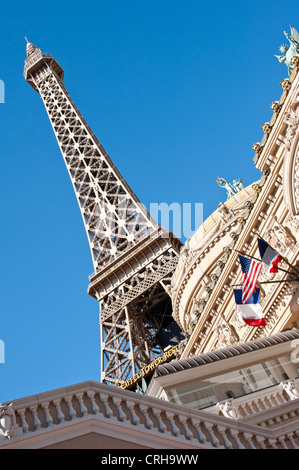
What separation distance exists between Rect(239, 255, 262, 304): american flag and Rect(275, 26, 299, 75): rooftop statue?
27.4 feet

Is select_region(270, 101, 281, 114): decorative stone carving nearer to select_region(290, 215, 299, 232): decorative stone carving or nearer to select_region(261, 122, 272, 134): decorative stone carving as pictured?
select_region(261, 122, 272, 134): decorative stone carving

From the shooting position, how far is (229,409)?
47.2 feet

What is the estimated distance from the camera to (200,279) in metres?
32.2

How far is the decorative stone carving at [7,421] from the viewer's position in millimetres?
10266

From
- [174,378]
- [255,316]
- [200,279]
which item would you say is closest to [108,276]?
[200,279]

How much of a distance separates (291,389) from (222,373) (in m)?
2.63

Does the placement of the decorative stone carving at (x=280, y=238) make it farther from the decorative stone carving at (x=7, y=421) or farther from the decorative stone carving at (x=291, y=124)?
the decorative stone carving at (x=7, y=421)

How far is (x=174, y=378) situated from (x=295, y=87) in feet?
38.9

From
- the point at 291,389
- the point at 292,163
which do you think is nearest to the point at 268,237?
the point at 292,163

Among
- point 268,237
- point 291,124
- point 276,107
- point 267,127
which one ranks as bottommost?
point 268,237

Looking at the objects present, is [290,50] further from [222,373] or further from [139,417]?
[139,417]

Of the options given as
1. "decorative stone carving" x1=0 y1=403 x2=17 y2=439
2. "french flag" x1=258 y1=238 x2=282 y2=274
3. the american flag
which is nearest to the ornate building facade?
"decorative stone carving" x1=0 y1=403 x2=17 y2=439

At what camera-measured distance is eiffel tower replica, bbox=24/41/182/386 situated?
54.9m
